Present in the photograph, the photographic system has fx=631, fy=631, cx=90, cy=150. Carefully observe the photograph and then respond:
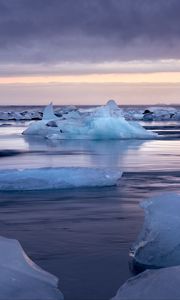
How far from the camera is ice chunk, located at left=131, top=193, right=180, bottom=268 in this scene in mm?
4441

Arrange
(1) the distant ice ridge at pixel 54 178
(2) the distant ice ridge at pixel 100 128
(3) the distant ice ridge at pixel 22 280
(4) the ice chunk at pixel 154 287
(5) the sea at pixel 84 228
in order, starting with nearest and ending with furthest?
1. (4) the ice chunk at pixel 154 287
2. (3) the distant ice ridge at pixel 22 280
3. (5) the sea at pixel 84 228
4. (1) the distant ice ridge at pixel 54 178
5. (2) the distant ice ridge at pixel 100 128

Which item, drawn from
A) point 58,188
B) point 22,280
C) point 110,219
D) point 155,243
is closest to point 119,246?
point 155,243

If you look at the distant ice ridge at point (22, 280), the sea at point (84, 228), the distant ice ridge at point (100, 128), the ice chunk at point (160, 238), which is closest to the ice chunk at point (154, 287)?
the sea at point (84, 228)

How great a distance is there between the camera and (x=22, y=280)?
3664 mm

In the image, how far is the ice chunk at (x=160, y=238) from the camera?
14.6ft

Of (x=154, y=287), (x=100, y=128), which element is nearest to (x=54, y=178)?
(x=154, y=287)

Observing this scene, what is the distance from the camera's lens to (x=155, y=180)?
30.7ft

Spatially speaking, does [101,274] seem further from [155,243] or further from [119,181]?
[119,181]

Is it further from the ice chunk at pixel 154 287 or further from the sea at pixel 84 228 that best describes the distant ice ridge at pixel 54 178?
the ice chunk at pixel 154 287

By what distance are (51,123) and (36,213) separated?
2169cm

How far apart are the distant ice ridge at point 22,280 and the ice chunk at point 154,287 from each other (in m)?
0.42

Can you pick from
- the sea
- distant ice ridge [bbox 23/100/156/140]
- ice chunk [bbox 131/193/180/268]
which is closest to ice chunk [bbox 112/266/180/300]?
the sea

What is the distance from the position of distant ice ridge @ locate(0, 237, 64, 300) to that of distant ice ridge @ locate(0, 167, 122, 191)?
4069 millimetres

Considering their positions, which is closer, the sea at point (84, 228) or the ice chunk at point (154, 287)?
the ice chunk at point (154, 287)
